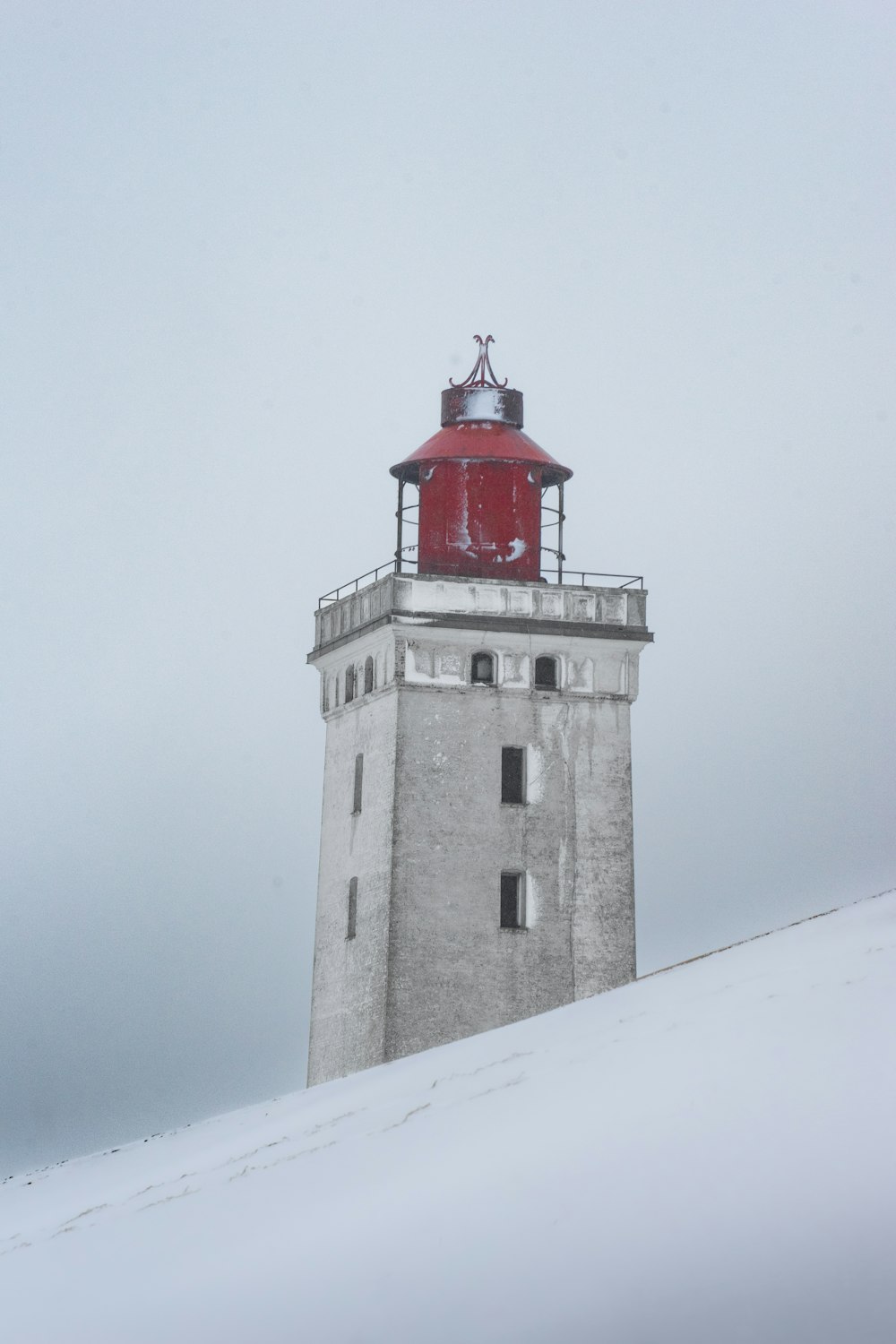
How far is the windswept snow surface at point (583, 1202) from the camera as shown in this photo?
10.1 m

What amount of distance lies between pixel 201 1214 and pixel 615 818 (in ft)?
89.2

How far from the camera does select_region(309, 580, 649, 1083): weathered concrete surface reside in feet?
130

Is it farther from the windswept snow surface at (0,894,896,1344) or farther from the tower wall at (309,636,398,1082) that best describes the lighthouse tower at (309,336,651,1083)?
the windswept snow surface at (0,894,896,1344)

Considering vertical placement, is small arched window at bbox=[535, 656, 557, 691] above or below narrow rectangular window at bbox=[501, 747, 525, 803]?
above

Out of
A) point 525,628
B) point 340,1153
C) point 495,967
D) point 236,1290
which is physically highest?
point 525,628

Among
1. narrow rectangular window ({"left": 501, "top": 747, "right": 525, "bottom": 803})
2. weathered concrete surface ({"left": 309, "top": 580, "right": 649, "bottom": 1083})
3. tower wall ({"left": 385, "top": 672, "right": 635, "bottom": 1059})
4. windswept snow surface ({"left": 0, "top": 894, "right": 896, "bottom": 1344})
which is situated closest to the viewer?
windswept snow surface ({"left": 0, "top": 894, "right": 896, "bottom": 1344})

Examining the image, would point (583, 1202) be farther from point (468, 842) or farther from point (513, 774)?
point (513, 774)

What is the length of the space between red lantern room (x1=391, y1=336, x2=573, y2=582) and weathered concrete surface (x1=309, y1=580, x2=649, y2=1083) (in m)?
1.51

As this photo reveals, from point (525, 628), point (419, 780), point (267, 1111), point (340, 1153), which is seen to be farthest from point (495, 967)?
point (340, 1153)

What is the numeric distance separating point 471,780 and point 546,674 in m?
2.81

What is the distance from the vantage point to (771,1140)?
36.8ft

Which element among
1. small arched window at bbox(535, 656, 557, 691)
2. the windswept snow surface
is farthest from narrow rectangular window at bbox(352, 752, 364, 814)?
the windswept snow surface

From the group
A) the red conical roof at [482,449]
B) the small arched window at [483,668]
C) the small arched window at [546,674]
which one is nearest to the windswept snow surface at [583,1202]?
the small arched window at [483,668]

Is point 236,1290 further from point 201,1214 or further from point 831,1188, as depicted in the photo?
point 831,1188
